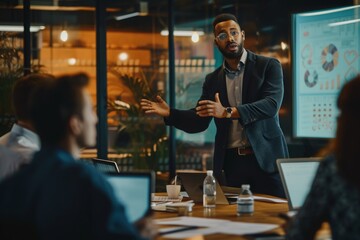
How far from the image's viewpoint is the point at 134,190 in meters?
3.30

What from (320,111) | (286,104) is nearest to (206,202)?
(320,111)

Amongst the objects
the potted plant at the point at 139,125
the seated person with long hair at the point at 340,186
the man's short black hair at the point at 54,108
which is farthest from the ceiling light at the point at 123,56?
the man's short black hair at the point at 54,108

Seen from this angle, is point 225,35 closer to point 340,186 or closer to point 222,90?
point 222,90

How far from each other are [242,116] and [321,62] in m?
3.10

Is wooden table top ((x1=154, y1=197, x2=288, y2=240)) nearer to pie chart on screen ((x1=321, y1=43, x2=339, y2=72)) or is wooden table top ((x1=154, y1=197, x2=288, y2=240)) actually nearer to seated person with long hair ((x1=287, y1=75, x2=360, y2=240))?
seated person with long hair ((x1=287, y1=75, x2=360, y2=240))

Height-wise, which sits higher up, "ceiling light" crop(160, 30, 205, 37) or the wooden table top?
"ceiling light" crop(160, 30, 205, 37)

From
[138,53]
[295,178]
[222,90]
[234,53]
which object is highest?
[138,53]

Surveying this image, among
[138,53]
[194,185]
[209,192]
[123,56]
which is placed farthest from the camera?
[138,53]

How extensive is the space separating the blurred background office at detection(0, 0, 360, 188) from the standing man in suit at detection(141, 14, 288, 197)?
280cm

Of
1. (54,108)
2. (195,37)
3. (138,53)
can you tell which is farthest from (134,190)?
(195,37)

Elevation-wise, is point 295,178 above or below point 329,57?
below

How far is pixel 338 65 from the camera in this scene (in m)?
7.87

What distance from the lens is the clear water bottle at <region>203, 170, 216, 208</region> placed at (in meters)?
4.50

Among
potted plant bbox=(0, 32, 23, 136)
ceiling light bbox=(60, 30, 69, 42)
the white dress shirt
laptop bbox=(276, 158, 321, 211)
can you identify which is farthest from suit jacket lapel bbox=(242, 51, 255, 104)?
ceiling light bbox=(60, 30, 69, 42)
